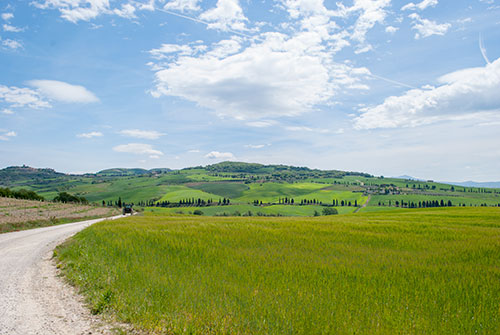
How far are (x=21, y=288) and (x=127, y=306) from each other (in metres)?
5.60

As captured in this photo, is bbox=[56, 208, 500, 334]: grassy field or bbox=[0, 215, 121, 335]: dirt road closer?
bbox=[56, 208, 500, 334]: grassy field

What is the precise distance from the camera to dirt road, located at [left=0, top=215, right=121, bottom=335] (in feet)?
22.9

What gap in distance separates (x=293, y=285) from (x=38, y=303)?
813cm

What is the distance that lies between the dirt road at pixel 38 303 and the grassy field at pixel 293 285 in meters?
0.53

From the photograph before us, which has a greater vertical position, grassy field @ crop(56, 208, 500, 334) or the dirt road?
grassy field @ crop(56, 208, 500, 334)

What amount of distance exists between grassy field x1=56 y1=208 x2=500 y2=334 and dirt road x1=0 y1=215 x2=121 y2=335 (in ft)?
1.74

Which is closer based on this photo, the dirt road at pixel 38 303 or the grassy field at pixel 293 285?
the grassy field at pixel 293 285

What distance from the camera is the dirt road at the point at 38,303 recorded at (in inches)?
275

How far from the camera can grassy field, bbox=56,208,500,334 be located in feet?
21.2

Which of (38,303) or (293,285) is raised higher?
(293,285)

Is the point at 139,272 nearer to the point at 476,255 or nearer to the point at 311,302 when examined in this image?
the point at 311,302

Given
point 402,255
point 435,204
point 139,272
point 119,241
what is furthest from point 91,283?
point 435,204

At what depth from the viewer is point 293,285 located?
28.3 feet

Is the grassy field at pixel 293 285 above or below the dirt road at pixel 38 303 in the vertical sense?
above
